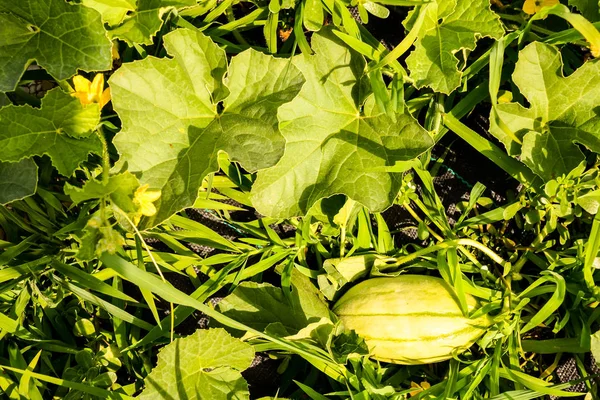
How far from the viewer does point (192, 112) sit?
2.05m

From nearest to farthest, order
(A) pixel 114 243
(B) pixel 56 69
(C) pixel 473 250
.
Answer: (A) pixel 114 243 < (B) pixel 56 69 < (C) pixel 473 250

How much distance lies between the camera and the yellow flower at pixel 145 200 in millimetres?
1880

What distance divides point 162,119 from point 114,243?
0.47m

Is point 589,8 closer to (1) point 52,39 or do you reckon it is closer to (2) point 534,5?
(2) point 534,5

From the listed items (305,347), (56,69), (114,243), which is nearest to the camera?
(114,243)

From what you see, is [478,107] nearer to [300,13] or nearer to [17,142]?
[300,13]

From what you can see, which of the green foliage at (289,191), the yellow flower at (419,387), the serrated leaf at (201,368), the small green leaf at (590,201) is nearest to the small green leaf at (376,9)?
the green foliage at (289,191)

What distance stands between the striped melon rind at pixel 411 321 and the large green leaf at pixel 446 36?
26.6 inches

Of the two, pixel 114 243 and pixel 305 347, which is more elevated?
pixel 114 243

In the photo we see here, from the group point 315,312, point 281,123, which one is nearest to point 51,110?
point 281,123

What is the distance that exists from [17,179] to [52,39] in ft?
1.48

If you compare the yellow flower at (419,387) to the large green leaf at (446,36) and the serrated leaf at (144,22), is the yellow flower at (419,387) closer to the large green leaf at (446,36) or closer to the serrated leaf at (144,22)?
the large green leaf at (446,36)

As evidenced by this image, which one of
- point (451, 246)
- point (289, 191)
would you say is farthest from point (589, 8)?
point (289, 191)

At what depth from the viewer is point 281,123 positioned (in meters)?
2.05
